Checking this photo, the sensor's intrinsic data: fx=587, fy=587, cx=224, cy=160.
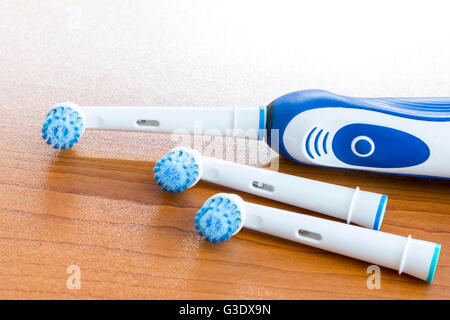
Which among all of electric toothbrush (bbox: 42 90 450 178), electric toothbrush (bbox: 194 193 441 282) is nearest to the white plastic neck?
electric toothbrush (bbox: 42 90 450 178)

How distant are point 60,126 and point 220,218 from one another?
0.18 m

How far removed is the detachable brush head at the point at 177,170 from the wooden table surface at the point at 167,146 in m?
0.02

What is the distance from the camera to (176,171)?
0.47m

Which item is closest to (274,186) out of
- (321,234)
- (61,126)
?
(321,234)

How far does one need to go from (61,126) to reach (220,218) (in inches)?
7.2

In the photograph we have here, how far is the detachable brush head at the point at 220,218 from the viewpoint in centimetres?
42

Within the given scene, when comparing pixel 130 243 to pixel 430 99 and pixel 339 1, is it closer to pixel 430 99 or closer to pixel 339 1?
pixel 430 99

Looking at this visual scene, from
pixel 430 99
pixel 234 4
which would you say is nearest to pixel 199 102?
pixel 430 99

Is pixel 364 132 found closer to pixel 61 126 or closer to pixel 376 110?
pixel 376 110

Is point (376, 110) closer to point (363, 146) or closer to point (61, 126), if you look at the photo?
point (363, 146)

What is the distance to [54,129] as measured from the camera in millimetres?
515

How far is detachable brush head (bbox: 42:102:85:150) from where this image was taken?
514mm

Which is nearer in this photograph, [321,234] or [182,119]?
[321,234]

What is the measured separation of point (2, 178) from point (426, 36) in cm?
65
